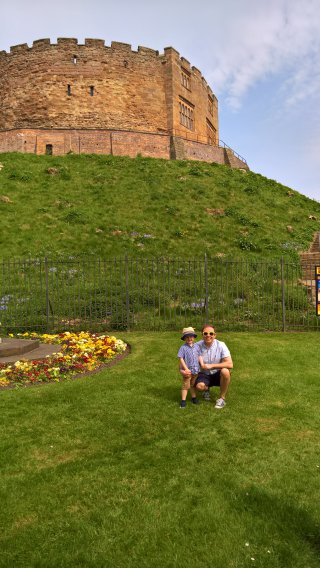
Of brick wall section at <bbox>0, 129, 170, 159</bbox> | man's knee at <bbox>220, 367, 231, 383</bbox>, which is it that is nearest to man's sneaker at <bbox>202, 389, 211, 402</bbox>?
Result: man's knee at <bbox>220, 367, 231, 383</bbox>

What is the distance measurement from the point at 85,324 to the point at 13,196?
12740 millimetres

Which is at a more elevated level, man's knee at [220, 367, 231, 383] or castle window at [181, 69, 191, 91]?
castle window at [181, 69, 191, 91]

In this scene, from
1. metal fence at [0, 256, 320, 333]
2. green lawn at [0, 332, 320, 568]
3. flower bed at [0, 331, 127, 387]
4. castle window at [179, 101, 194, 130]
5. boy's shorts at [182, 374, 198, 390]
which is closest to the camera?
green lawn at [0, 332, 320, 568]

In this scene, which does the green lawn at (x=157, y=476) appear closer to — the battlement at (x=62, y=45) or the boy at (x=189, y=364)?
the boy at (x=189, y=364)

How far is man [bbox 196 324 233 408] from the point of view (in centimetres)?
637

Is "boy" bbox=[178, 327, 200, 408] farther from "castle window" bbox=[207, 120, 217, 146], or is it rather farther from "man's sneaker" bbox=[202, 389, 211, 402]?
"castle window" bbox=[207, 120, 217, 146]

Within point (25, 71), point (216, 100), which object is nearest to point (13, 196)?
point (25, 71)

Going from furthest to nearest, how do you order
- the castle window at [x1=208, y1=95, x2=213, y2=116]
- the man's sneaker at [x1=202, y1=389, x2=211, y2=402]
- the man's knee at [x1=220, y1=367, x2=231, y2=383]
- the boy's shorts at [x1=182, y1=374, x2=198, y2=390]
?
1. the castle window at [x1=208, y1=95, x2=213, y2=116]
2. the man's sneaker at [x1=202, y1=389, x2=211, y2=402]
3. the boy's shorts at [x1=182, y1=374, x2=198, y2=390]
4. the man's knee at [x1=220, y1=367, x2=231, y2=383]

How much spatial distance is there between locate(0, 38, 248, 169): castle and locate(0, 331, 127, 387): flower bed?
25.0m

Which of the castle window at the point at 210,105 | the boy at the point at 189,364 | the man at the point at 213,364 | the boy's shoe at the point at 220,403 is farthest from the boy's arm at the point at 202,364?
the castle window at the point at 210,105

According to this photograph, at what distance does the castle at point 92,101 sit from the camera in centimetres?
3212

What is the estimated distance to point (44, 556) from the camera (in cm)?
315

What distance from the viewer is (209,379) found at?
21.8 ft

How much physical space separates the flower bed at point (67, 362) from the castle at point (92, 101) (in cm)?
2501
